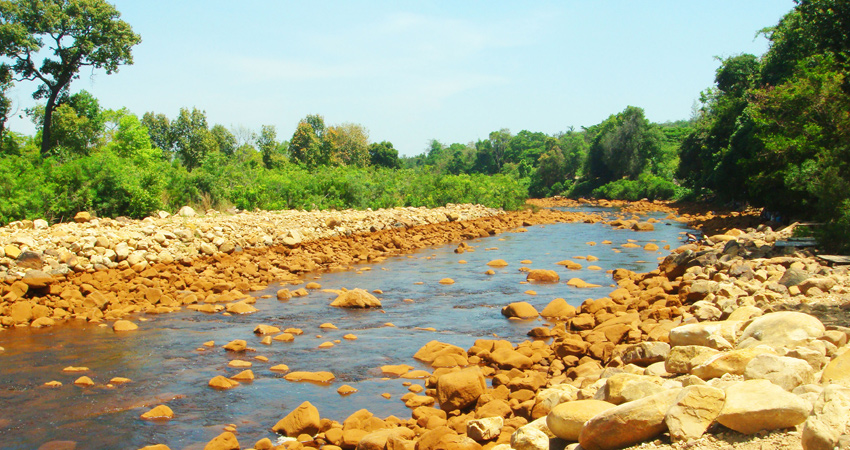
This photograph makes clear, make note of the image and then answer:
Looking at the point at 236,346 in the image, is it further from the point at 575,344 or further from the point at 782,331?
the point at 782,331

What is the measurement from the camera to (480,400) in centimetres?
679

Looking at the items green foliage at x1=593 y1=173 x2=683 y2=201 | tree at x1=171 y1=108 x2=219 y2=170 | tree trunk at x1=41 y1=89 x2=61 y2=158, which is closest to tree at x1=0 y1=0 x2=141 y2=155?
tree trunk at x1=41 y1=89 x2=61 y2=158

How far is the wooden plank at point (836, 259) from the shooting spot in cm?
1159

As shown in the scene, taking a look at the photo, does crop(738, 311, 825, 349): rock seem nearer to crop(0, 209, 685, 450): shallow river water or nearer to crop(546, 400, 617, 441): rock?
crop(546, 400, 617, 441): rock

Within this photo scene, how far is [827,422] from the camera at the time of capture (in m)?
3.53

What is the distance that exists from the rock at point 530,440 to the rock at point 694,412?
1032mm

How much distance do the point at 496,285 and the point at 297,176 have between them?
15.7m

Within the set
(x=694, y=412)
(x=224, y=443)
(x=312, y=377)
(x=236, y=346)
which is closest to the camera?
(x=694, y=412)

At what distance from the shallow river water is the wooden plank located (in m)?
4.45

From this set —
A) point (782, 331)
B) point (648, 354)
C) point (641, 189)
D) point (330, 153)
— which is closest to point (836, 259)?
point (782, 331)

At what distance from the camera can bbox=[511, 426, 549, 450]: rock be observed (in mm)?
4863

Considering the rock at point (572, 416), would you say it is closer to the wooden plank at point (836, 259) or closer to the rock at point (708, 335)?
the rock at point (708, 335)

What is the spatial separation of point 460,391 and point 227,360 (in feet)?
12.8

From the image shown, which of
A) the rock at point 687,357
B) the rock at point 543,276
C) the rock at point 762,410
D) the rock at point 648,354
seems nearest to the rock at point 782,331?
the rock at point 687,357
